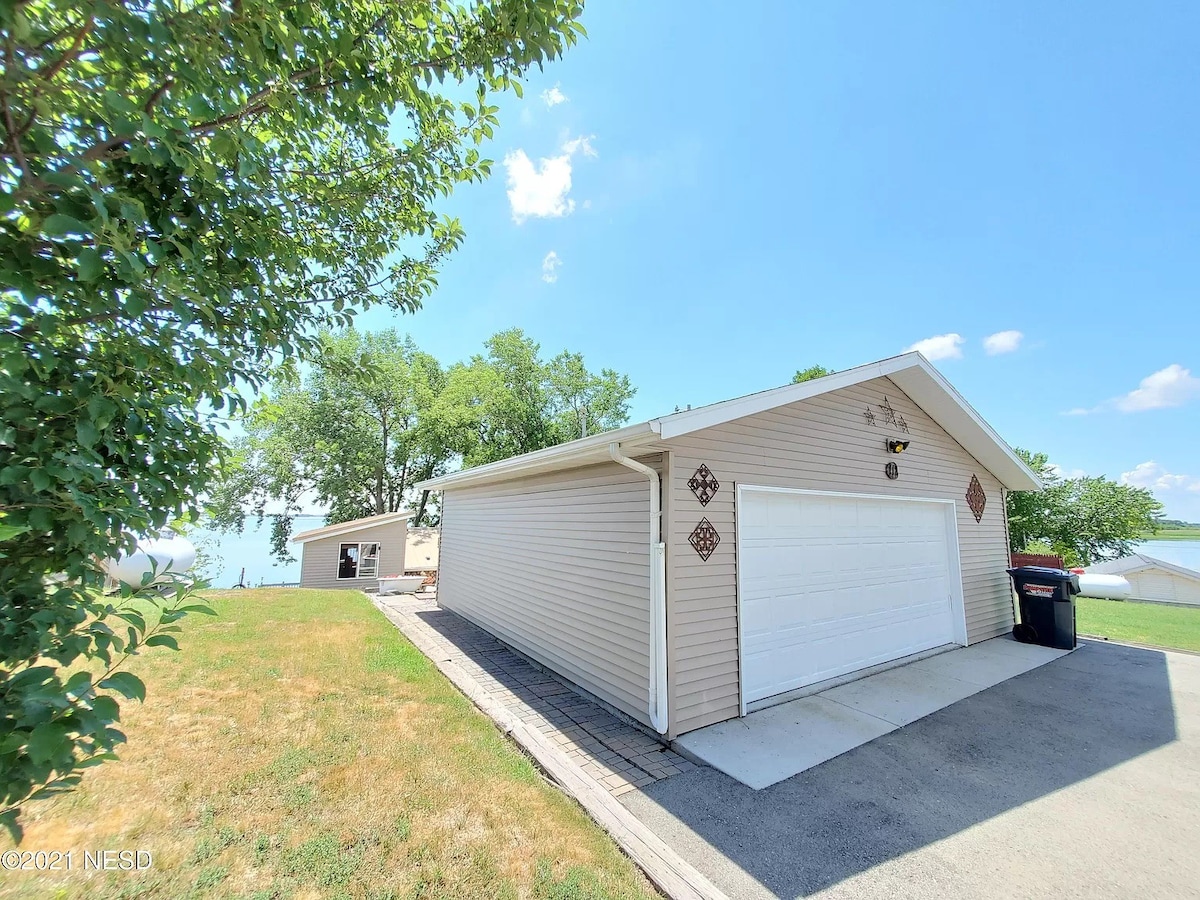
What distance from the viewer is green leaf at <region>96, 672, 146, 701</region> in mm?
1018

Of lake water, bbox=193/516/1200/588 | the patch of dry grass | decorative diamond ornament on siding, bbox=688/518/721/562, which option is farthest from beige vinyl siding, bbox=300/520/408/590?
decorative diamond ornament on siding, bbox=688/518/721/562

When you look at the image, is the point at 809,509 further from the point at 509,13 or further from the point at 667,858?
the point at 509,13

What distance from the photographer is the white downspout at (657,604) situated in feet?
14.4

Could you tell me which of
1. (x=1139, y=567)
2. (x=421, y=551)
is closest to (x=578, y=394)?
(x=421, y=551)

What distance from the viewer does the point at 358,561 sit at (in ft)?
65.8

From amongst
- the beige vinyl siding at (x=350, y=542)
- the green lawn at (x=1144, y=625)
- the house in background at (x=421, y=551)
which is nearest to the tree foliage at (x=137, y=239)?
the green lawn at (x=1144, y=625)

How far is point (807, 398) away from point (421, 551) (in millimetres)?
21463

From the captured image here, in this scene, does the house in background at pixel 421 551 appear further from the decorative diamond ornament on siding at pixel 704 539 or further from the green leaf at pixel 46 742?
the green leaf at pixel 46 742

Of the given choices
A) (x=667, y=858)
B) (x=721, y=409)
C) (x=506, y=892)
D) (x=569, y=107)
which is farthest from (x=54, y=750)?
(x=569, y=107)

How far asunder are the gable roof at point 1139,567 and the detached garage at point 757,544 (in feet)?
49.3

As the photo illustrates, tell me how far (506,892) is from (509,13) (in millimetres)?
4268

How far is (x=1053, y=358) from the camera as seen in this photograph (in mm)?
11945

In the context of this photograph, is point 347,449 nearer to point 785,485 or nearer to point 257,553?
point 257,553

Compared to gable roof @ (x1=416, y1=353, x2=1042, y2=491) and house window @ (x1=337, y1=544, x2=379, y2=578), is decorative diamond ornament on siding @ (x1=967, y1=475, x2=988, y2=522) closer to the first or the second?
gable roof @ (x1=416, y1=353, x2=1042, y2=491)
